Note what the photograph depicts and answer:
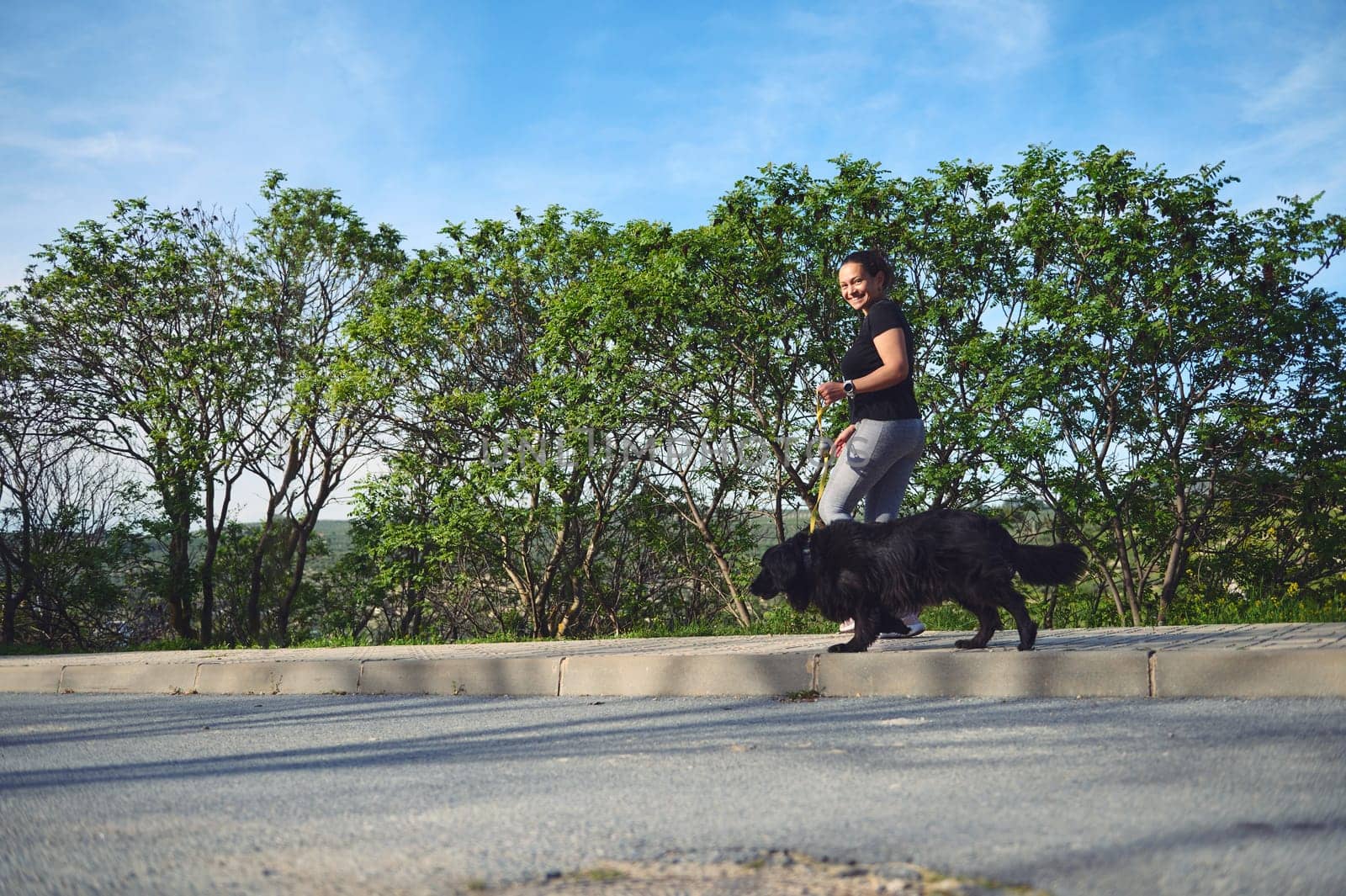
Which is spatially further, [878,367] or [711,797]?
[878,367]

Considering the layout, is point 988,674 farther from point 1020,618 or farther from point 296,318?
point 296,318

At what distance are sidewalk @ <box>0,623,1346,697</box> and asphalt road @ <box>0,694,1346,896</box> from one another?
0.22 meters

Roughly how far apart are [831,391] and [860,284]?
76cm

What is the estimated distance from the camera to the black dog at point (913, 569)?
571cm

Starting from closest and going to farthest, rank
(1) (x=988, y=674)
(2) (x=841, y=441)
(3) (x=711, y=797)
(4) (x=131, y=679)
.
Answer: (3) (x=711, y=797) → (1) (x=988, y=674) → (2) (x=841, y=441) → (4) (x=131, y=679)

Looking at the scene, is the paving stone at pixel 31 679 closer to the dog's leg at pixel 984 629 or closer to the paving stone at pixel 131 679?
the paving stone at pixel 131 679

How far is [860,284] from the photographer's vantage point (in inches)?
247

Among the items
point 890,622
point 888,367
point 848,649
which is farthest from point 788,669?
point 888,367

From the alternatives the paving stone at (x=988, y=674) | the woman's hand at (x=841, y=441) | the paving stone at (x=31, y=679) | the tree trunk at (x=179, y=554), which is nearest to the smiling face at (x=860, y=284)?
the woman's hand at (x=841, y=441)

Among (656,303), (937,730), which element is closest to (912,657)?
(937,730)

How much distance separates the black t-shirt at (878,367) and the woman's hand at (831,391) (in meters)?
0.19

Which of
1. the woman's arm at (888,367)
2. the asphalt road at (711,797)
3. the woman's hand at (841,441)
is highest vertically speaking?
the woman's arm at (888,367)

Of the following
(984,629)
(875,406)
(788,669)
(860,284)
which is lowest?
(788,669)

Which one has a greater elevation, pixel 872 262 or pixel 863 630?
pixel 872 262
